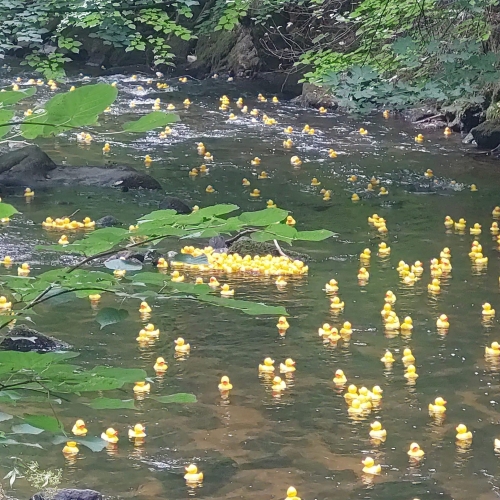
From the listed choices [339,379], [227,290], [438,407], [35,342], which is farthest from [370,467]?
[227,290]

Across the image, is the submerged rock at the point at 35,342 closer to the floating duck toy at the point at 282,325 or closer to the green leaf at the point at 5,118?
the floating duck toy at the point at 282,325

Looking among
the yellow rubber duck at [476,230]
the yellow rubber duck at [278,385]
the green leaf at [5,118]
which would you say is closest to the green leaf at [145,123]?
the green leaf at [5,118]

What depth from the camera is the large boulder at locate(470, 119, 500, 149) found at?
16781 millimetres

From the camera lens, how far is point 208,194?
13.6 m

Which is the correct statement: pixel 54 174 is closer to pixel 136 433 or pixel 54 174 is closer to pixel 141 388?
pixel 141 388

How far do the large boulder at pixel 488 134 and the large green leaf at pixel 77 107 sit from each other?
15.9m

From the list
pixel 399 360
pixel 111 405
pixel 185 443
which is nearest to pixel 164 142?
pixel 399 360

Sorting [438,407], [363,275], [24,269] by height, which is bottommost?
[363,275]

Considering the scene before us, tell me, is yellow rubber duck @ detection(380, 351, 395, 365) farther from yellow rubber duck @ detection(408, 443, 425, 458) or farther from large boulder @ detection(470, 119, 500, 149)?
large boulder @ detection(470, 119, 500, 149)

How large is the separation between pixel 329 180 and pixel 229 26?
4.45m

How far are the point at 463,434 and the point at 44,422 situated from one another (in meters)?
4.60

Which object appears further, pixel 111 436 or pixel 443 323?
pixel 443 323

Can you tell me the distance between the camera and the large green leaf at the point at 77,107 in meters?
1.66

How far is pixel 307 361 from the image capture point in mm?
7418
